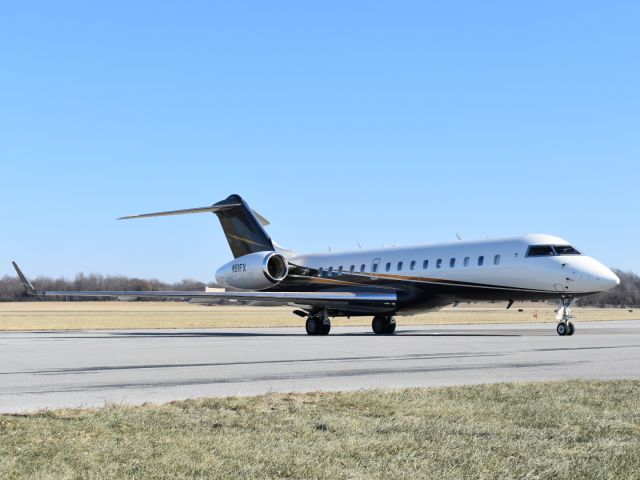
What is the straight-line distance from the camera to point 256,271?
1225 inches

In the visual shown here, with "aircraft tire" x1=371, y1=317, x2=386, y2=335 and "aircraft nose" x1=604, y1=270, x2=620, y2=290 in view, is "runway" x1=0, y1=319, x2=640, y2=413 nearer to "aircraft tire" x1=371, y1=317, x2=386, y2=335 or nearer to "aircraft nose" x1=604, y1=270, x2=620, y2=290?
"aircraft nose" x1=604, y1=270, x2=620, y2=290

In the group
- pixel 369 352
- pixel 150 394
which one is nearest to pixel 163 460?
pixel 150 394

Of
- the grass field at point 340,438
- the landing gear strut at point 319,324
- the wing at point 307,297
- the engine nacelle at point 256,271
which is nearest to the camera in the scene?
the grass field at point 340,438

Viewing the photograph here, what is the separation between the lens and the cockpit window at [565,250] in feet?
89.4

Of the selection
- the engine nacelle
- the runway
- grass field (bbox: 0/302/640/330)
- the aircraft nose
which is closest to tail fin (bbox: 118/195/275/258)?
the engine nacelle

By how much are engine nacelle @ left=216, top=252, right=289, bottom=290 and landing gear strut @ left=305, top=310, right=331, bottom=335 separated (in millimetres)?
2346

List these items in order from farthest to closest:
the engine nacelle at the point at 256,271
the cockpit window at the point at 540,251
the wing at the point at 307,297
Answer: the engine nacelle at the point at 256,271
the wing at the point at 307,297
the cockpit window at the point at 540,251

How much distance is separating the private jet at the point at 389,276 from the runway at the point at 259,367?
5.71 m

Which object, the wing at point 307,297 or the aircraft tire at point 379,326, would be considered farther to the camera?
the aircraft tire at point 379,326

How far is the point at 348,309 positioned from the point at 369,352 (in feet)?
40.4

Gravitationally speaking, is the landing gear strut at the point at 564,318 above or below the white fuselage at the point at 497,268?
below

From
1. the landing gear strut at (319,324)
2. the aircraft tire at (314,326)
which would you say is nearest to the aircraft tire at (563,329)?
the landing gear strut at (319,324)

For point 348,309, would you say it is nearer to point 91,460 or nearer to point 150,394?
point 150,394

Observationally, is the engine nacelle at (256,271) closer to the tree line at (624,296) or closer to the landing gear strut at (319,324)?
the landing gear strut at (319,324)
